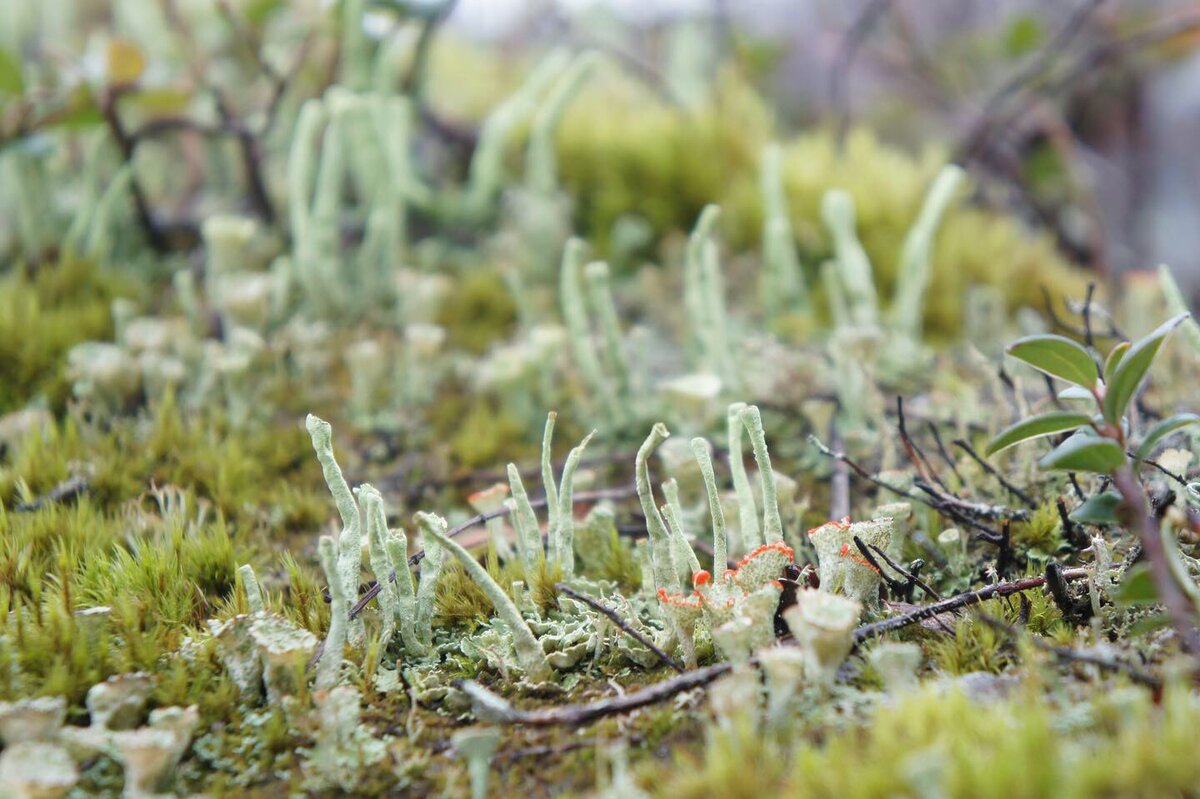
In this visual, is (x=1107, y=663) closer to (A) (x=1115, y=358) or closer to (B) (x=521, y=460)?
(A) (x=1115, y=358)

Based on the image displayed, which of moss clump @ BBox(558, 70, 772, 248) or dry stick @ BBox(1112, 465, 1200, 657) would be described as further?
moss clump @ BBox(558, 70, 772, 248)

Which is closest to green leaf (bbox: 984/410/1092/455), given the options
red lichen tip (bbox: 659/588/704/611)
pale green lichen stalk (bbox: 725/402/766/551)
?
pale green lichen stalk (bbox: 725/402/766/551)

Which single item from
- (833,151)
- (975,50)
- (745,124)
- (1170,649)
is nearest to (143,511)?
(1170,649)

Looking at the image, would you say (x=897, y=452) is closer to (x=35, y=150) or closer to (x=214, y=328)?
(x=214, y=328)

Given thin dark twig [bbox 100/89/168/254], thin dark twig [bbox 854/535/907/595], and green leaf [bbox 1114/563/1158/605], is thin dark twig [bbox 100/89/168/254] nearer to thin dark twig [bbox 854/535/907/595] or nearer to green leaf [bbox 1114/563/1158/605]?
thin dark twig [bbox 854/535/907/595]

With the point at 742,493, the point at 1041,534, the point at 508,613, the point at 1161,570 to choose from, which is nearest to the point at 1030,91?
the point at 1041,534

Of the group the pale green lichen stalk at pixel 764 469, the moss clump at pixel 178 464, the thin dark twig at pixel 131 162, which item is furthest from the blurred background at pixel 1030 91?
the pale green lichen stalk at pixel 764 469
